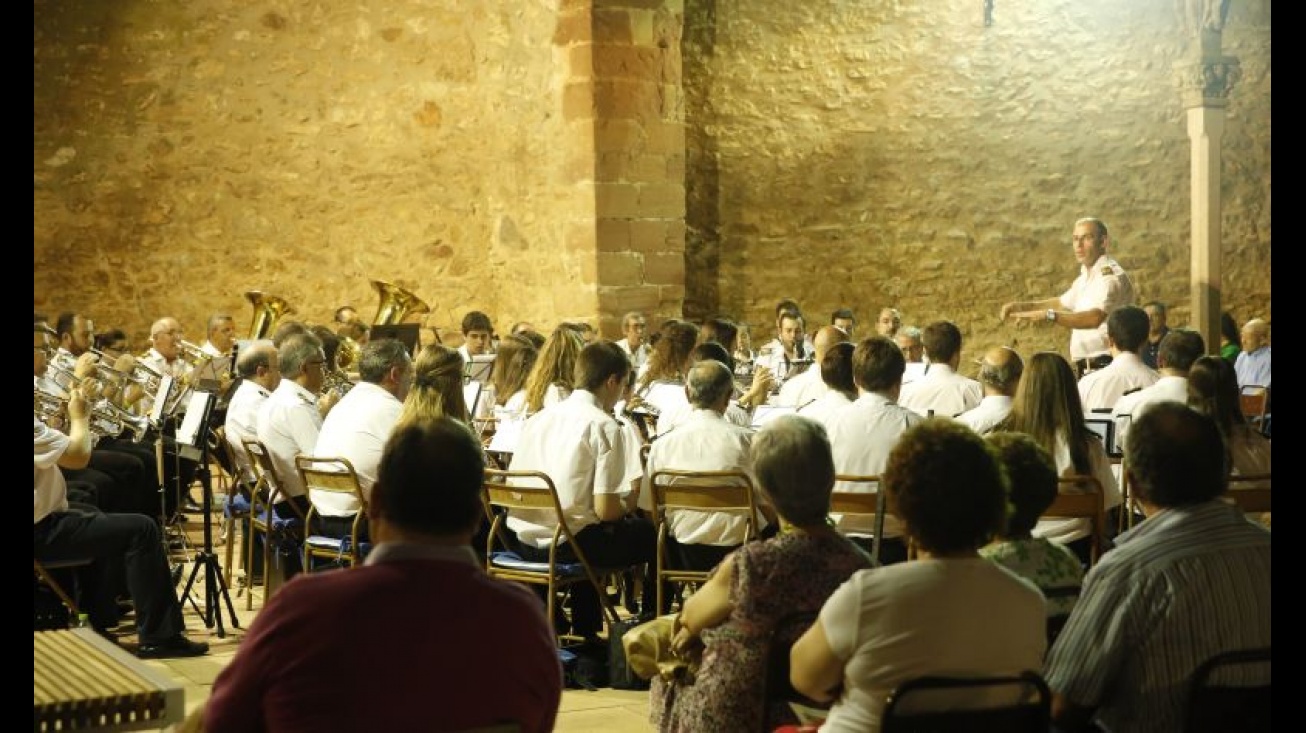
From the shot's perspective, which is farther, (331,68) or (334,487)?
(331,68)

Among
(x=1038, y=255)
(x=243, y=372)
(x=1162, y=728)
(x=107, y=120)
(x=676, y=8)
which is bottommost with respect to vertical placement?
(x=1162, y=728)

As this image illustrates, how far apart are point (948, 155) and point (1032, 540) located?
11.5 metres

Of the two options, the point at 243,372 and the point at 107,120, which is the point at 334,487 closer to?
the point at 243,372

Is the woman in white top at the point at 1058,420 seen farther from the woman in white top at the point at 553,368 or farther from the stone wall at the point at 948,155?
the stone wall at the point at 948,155

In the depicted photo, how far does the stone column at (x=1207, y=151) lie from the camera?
42.7 feet

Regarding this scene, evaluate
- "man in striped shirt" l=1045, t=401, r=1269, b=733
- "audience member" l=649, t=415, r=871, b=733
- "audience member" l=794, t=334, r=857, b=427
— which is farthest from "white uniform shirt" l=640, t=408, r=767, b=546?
"man in striped shirt" l=1045, t=401, r=1269, b=733

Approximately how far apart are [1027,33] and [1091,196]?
64.1 inches

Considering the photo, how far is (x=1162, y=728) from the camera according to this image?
295cm

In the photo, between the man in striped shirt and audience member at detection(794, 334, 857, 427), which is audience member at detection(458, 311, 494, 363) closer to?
audience member at detection(794, 334, 857, 427)

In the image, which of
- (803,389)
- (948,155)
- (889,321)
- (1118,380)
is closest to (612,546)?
(1118,380)

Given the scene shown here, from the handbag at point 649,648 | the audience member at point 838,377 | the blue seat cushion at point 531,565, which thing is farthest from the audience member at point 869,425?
the handbag at point 649,648

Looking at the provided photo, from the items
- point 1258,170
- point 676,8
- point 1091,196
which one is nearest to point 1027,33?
point 1091,196

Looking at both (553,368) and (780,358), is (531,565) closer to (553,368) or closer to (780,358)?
(553,368)

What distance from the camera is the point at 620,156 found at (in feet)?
40.9
